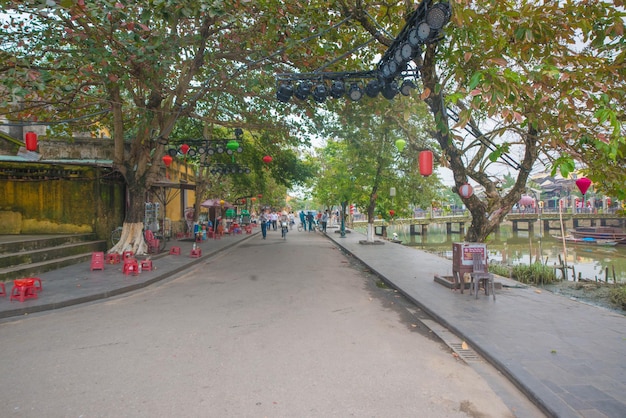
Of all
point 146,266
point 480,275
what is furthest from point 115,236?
point 480,275

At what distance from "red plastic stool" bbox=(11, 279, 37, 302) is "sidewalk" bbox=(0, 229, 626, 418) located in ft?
0.59

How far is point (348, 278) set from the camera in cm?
1037

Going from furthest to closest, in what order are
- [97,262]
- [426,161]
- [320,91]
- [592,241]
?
[592,241] → [97,262] → [320,91] → [426,161]

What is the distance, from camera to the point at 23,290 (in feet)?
23.1

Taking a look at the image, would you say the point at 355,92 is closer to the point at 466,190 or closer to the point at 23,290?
the point at 466,190

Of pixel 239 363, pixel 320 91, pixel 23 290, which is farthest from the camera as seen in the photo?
pixel 320 91

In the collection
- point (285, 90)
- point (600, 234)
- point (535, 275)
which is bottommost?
point (600, 234)

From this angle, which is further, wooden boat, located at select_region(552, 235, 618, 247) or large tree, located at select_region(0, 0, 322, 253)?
wooden boat, located at select_region(552, 235, 618, 247)

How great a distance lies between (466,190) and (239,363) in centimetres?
622

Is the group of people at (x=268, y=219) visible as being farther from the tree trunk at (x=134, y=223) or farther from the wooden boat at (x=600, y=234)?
the wooden boat at (x=600, y=234)

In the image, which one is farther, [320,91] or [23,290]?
[320,91]

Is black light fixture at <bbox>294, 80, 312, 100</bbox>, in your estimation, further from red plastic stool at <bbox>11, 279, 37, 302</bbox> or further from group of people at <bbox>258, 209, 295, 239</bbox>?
group of people at <bbox>258, 209, 295, 239</bbox>

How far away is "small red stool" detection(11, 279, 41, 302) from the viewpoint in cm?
701

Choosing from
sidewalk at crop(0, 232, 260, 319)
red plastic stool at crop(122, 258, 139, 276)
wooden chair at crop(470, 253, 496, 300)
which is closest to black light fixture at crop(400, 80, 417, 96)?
wooden chair at crop(470, 253, 496, 300)
